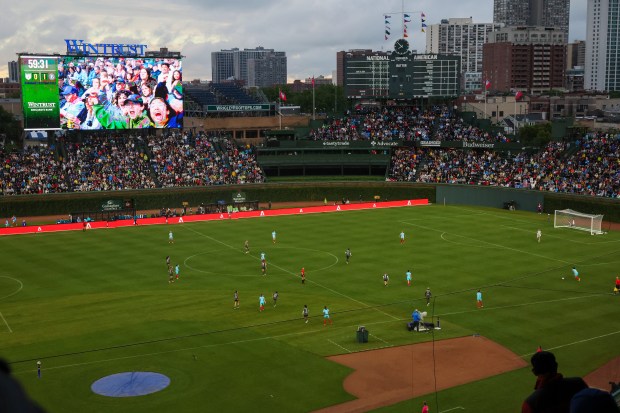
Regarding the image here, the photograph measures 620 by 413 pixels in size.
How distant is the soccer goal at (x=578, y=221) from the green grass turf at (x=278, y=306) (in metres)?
1.68

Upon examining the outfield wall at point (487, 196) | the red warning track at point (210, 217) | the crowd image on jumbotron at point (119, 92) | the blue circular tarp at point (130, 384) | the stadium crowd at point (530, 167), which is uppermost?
the crowd image on jumbotron at point (119, 92)

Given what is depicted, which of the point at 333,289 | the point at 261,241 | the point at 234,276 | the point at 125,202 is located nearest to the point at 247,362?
the point at 333,289

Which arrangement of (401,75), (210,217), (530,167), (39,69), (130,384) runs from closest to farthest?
(130,384)
(210,217)
(39,69)
(530,167)
(401,75)

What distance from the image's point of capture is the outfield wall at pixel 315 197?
270 ft

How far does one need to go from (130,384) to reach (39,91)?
212ft

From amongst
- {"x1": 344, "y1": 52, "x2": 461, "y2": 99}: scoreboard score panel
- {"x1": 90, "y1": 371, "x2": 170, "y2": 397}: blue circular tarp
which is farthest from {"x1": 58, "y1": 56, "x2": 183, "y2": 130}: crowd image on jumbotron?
{"x1": 90, "y1": 371, "x2": 170, "y2": 397}: blue circular tarp

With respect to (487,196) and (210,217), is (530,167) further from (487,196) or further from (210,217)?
(210,217)

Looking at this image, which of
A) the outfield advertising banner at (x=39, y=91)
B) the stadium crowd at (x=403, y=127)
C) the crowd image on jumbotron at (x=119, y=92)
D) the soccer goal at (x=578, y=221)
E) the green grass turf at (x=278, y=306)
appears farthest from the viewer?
the stadium crowd at (x=403, y=127)

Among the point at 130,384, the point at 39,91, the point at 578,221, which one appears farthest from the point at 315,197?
the point at 130,384

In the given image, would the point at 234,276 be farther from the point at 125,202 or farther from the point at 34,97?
the point at 34,97

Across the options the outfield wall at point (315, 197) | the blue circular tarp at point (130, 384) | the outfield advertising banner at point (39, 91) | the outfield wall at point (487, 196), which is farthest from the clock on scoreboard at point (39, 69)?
the blue circular tarp at point (130, 384)

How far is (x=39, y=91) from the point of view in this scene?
87750 millimetres

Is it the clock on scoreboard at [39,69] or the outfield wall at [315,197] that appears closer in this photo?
the outfield wall at [315,197]

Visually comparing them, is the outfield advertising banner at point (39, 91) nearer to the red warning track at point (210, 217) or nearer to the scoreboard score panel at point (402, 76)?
the red warning track at point (210, 217)
